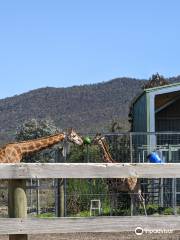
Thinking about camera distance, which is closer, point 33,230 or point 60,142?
point 33,230

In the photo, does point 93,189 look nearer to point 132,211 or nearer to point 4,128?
point 132,211

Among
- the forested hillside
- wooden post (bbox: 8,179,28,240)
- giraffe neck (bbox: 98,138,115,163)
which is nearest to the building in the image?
giraffe neck (bbox: 98,138,115,163)

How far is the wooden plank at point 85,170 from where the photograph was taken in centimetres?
548

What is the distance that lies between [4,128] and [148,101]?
157ft

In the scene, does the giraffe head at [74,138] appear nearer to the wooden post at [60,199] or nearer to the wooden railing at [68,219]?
the wooden post at [60,199]

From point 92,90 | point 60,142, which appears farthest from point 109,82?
point 60,142

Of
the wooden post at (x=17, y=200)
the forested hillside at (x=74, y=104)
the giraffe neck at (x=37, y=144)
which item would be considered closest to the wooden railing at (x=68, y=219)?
the wooden post at (x=17, y=200)

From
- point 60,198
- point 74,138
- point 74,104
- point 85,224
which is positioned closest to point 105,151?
point 74,138

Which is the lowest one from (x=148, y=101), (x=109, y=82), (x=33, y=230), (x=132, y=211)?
(x=132, y=211)

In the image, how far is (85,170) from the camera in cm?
557

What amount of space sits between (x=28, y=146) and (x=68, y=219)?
1017 cm

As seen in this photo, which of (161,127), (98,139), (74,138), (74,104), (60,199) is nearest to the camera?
(60,199)

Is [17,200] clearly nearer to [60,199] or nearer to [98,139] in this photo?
[60,199]

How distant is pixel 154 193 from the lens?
15.6 metres
